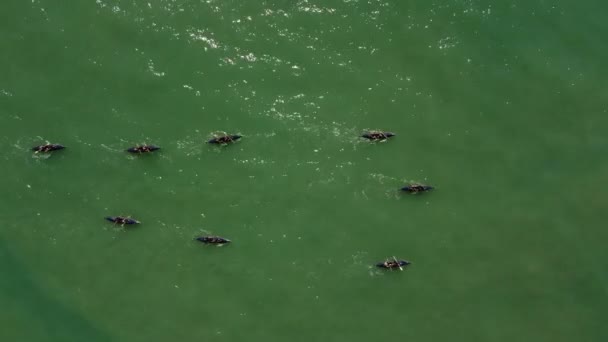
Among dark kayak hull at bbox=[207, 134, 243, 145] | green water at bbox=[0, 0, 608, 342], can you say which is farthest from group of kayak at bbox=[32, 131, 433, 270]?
green water at bbox=[0, 0, 608, 342]

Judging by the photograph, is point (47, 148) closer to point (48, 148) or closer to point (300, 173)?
point (48, 148)

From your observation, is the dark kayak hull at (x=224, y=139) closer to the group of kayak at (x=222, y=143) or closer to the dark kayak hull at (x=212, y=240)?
the group of kayak at (x=222, y=143)

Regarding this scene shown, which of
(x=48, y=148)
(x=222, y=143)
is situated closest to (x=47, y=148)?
(x=48, y=148)

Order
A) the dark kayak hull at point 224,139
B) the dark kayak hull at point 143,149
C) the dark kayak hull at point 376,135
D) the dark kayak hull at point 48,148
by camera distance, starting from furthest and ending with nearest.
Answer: the dark kayak hull at point 376,135
the dark kayak hull at point 224,139
the dark kayak hull at point 143,149
the dark kayak hull at point 48,148

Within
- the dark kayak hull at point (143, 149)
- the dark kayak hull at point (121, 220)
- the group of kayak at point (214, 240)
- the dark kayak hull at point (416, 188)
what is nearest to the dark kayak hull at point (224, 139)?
the dark kayak hull at point (143, 149)

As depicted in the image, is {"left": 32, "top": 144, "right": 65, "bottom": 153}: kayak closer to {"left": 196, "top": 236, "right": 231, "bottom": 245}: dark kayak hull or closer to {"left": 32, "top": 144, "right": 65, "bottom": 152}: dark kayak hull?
{"left": 32, "top": 144, "right": 65, "bottom": 152}: dark kayak hull
